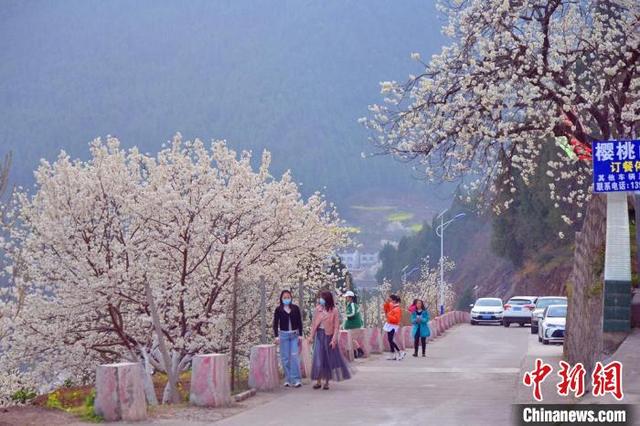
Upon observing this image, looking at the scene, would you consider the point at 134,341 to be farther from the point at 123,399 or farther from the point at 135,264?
the point at 123,399

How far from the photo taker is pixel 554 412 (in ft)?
37.6

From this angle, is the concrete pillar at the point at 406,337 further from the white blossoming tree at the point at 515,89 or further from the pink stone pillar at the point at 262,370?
the pink stone pillar at the point at 262,370

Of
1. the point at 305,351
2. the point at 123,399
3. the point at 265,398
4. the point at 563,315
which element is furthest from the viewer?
the point at 563,315

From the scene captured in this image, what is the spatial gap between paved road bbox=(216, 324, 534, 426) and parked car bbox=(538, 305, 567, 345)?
334 inches

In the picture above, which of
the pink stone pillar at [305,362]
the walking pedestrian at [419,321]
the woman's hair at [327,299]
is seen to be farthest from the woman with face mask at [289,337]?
the walking pedestrian at [419,321]

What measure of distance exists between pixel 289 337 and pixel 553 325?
1775cm

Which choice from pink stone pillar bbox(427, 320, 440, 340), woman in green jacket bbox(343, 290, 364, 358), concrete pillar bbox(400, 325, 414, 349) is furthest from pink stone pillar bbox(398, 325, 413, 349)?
pink stone pillar bbox(427, 320, 440, 340)

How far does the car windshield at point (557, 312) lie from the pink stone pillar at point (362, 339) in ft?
29.2

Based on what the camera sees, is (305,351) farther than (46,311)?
No

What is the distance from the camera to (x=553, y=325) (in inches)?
1347

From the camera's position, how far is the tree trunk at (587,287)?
1914 cm

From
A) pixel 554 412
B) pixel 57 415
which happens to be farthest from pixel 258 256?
pixel 554 412

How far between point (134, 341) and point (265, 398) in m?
9.83

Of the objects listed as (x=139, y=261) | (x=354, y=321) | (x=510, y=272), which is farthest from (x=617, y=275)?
(x=510, y=272)
